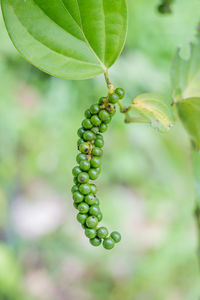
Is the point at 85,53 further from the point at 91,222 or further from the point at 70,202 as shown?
the point at 70,202

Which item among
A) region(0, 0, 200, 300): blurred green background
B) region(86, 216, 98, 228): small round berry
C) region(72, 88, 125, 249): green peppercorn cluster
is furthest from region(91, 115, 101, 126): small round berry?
region(0, 0, 200, 300): blurred green background

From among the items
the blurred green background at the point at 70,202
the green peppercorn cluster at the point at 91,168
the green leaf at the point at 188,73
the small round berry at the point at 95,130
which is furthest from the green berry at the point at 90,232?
the blurred green background at the point at 70,202

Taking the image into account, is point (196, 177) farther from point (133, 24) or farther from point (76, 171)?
point (133, 24)

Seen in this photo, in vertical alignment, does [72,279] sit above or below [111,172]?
below

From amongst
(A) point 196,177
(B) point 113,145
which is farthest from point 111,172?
(A) point 196,177

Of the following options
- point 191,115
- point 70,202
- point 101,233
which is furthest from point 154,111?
point 70,202

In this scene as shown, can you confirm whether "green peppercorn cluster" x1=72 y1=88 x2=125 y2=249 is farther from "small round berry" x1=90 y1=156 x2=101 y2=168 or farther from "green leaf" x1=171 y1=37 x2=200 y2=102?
"green leaf" x1=171 y1=37 x2=200 y2=102
